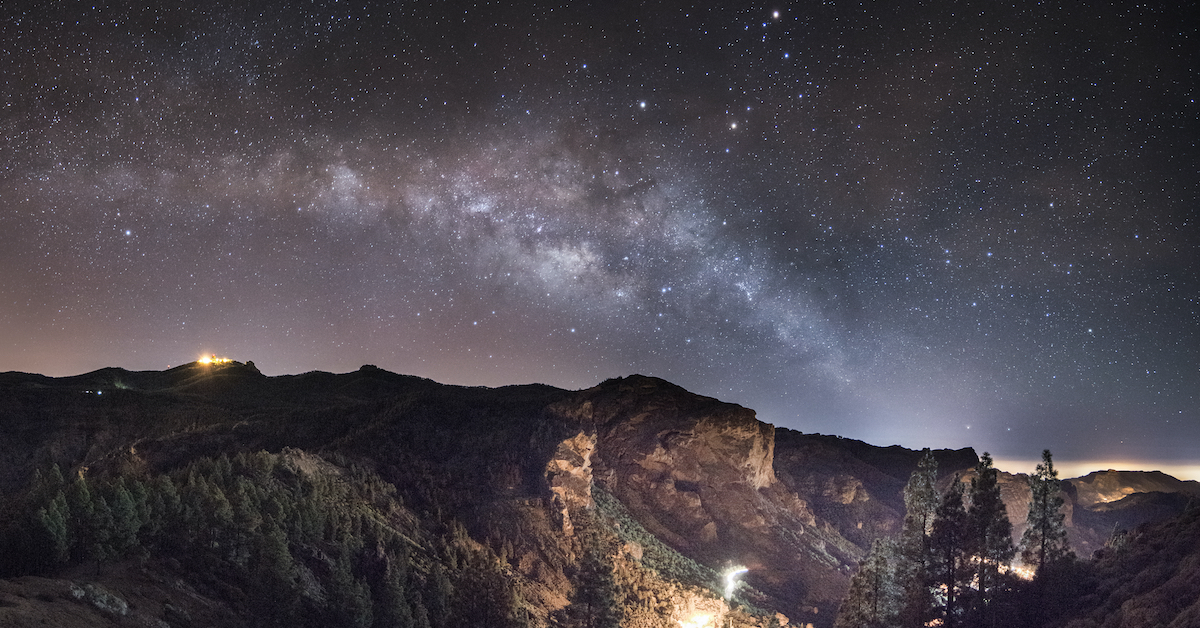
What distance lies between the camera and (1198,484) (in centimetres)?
18062

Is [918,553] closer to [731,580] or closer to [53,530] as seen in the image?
[731,580]

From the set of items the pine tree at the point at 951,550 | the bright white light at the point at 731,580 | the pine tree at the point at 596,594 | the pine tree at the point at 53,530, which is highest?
the pine tree at the point at 951,550

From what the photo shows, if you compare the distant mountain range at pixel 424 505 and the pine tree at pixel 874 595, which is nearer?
the distant mountain range at pixel 424 505

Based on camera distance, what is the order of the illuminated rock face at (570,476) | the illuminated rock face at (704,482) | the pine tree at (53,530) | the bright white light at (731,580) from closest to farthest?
the pine tree at (53,530) → the illuminated rock face at (570,476) → the bright white light at (731,580) → the illuminated rock face at (704,482)

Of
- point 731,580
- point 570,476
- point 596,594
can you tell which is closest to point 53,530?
point 596,594

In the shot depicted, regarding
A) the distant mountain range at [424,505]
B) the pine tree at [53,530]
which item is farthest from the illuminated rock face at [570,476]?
the pine tree at [53,530]

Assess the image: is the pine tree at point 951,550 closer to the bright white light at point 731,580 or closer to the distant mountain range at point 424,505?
the distant mountain range at point 424,505

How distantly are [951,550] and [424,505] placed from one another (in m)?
44.6

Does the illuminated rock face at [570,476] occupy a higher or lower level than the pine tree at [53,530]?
higher

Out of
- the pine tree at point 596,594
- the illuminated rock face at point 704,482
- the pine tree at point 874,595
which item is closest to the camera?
the pine tree at point 596,594

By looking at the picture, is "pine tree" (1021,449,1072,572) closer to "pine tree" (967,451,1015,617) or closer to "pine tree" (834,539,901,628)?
"pine tree" (967,451,1015,617)

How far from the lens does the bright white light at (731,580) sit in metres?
78.8

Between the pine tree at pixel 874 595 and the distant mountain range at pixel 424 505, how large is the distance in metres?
15.8

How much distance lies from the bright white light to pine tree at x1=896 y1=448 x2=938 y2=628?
28.3m
